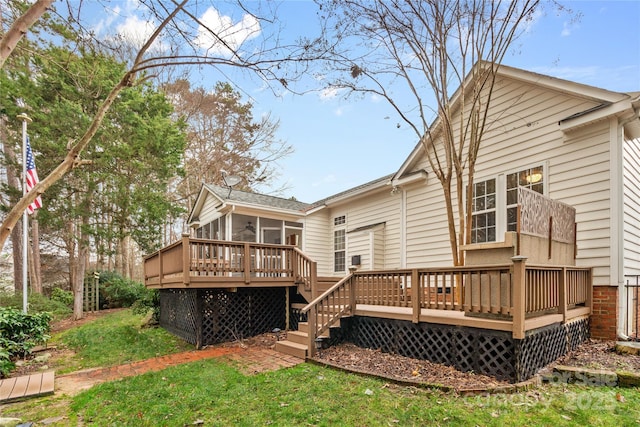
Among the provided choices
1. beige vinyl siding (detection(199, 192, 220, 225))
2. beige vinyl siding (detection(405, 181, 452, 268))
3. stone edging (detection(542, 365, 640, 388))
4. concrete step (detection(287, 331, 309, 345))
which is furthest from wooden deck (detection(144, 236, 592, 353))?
beige vinyl siding (detection(199, 192, 220, 225))

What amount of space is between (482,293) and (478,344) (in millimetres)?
766

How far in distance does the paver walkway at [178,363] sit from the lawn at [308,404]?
0.45m

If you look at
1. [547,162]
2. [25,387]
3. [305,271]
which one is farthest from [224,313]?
[547,162]

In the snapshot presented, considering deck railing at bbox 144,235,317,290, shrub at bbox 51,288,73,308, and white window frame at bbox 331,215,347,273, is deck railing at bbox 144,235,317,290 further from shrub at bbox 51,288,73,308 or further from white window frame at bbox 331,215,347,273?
shrub at bbox 51,288,73,308

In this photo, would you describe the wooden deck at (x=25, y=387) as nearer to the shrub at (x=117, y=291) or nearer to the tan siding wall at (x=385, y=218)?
the tan siding wall at (x=385, y=218)

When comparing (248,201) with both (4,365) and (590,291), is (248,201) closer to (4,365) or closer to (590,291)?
(4,365)

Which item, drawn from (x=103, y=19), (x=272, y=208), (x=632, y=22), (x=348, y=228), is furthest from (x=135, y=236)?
(x=632, y=22)

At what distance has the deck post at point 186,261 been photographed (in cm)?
711

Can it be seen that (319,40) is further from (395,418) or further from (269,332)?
(269,332)

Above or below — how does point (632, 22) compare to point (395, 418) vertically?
above

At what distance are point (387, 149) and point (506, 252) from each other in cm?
727

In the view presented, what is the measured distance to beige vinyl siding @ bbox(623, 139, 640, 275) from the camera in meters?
6.07

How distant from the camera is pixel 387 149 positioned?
11.5 metres

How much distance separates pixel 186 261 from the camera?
7195mm
